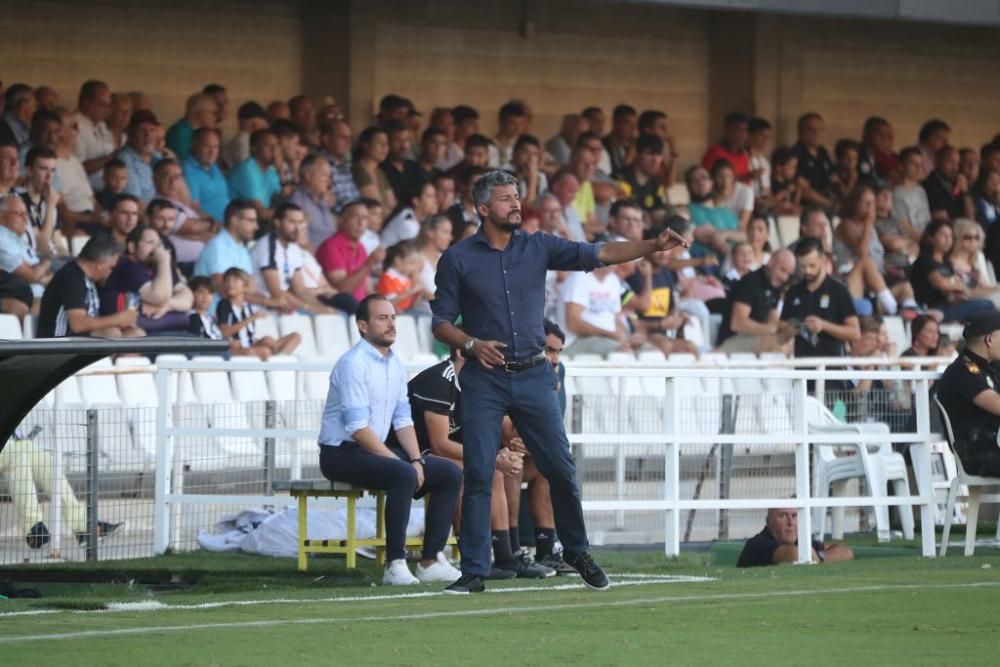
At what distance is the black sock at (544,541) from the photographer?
12727 mm

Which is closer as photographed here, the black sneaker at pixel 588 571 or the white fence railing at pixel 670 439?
the black sneaker at pixel 588 571

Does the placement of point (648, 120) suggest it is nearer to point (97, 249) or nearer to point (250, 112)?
point (250, 112)

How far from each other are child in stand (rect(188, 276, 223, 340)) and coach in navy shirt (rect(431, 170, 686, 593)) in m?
6.37

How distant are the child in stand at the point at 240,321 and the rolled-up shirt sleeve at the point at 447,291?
20.9 ft

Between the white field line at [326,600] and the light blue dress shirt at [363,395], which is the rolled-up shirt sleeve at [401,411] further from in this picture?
the white field line at [326,600]

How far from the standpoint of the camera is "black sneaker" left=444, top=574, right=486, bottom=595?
10.8 meters

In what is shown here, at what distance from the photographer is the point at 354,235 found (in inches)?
747

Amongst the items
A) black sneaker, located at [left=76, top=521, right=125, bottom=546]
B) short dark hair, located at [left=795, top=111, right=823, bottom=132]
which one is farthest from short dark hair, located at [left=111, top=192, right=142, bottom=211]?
short dark hair, located at [left=795, top=111, right=823, bottom=132]


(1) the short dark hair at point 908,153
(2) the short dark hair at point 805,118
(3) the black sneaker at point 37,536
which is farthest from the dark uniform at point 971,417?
(2) the short dark hair at point 805,118

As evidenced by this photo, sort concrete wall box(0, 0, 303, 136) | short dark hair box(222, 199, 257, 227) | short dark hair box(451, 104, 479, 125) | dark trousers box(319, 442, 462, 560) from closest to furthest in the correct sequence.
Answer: dark trousers box(319, 442, 462, 560)
short dark hair box(222, 199, 257, 227)
concrete wall box(0, 0, 303, 136)
short dark hair box(451, 104, 479, 125)

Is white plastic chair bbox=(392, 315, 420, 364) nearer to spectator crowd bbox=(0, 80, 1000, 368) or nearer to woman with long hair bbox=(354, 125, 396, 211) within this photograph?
spectator crowd bbox=(0, 80, 1000, 368)

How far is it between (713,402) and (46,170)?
581 cm

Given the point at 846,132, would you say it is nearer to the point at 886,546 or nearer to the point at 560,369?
the point at 886,546

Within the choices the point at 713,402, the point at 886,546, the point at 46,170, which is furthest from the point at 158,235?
the point at 886,546
